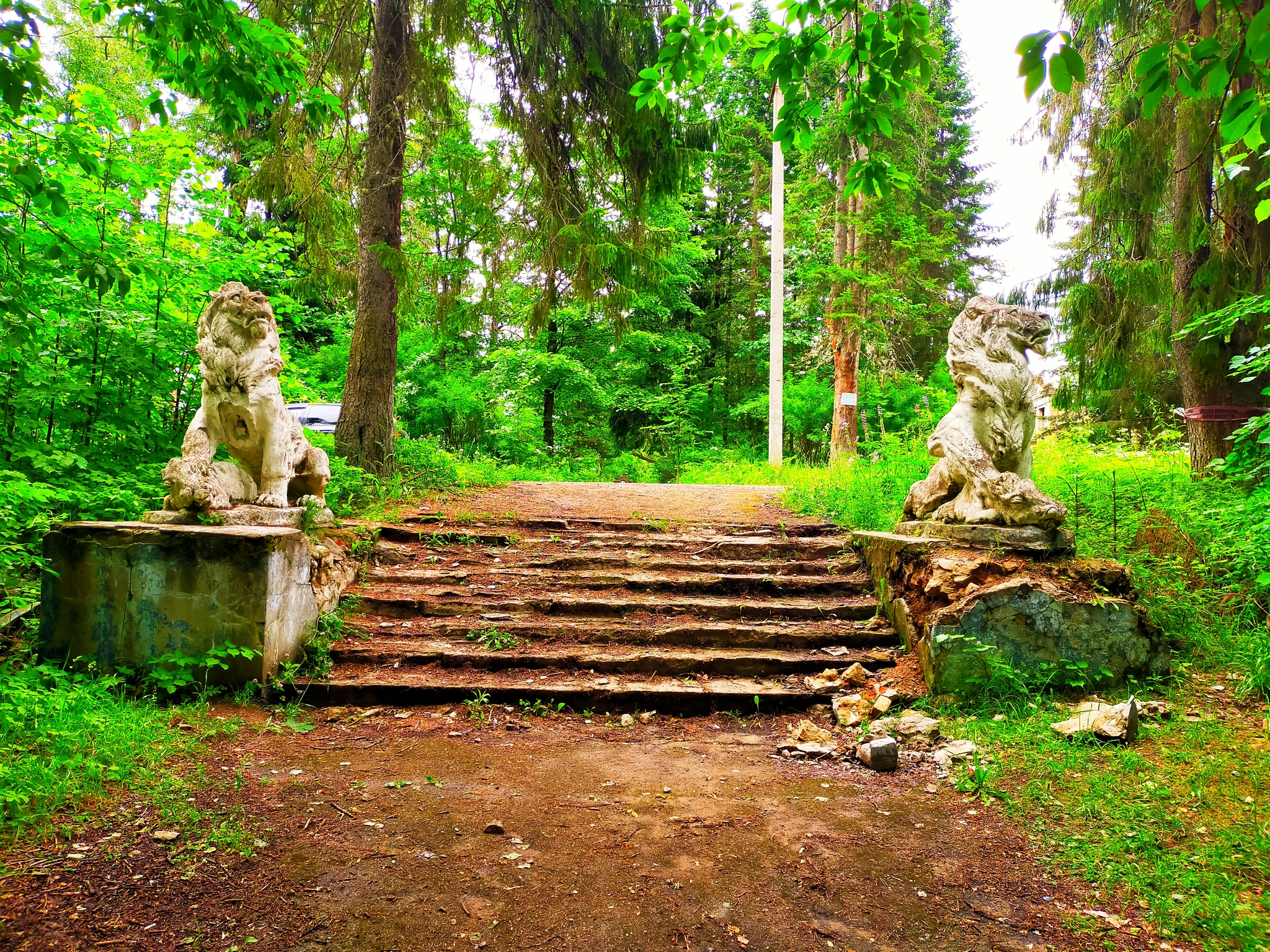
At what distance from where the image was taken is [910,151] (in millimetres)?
13430

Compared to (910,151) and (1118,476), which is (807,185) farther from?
(1118,476)

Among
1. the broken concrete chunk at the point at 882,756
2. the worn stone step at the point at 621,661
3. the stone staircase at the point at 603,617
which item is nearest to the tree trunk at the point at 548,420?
the stone staircase at the point at 603,617

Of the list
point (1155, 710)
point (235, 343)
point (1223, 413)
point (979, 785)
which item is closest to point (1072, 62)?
point (979, 785)

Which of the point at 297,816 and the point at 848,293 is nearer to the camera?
the point at 297,816

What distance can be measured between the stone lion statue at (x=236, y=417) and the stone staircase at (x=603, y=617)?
1.22m

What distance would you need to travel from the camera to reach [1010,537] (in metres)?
4.44

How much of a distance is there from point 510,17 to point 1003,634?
25.8 feet

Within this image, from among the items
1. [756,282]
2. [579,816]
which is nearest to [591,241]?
[579,816]

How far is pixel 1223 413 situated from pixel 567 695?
6696 mm

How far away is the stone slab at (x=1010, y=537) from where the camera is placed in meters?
4.40

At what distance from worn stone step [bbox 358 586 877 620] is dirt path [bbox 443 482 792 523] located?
6.46 feet

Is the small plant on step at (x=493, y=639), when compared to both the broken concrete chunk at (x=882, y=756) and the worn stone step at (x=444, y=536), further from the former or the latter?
the broken concrete chunk at (x=882, y=756)

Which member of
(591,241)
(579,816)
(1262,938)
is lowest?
(579,816)

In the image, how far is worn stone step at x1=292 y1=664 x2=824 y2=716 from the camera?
4254mm
